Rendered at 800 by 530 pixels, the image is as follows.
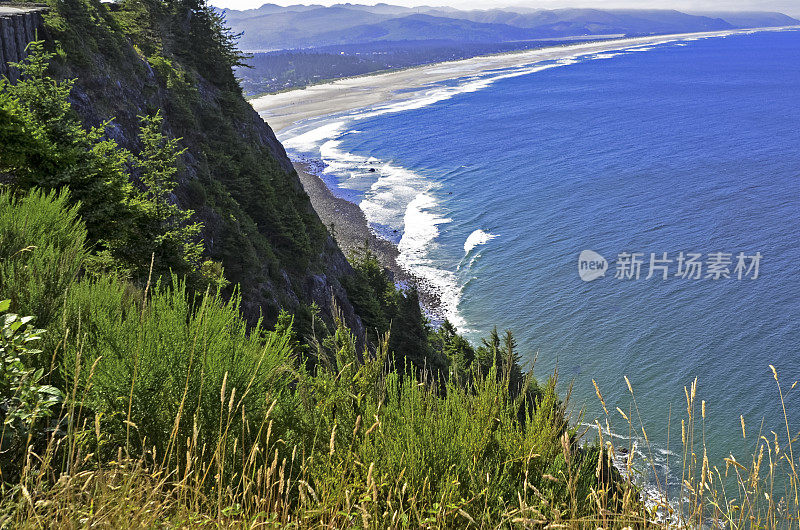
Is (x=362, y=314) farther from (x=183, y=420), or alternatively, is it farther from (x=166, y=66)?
(x=183, y=420)

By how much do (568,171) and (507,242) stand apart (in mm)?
23342

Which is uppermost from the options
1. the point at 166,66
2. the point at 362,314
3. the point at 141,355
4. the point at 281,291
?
the point at 166,66

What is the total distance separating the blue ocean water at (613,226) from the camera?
92.9ft

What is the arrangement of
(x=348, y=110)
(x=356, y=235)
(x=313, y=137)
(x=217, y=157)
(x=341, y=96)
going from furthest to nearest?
(x=341, y=96)
(x=348, y=110)
(x=313, y=137)
(x=356, y=235)
(x=217, y=157)

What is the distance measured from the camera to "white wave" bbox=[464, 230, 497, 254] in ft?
151

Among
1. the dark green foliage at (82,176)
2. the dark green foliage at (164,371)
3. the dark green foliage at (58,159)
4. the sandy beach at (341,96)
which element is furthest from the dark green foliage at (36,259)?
the sandy beach at (341,96)

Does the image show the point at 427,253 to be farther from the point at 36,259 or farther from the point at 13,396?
the point at 13,396

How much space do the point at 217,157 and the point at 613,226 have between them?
36292 millimetres

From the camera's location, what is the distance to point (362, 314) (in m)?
25.9

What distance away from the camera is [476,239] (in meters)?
47.3

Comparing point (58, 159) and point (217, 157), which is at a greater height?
point (58, 159)

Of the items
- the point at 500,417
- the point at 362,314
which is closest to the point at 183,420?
the point at 500,417

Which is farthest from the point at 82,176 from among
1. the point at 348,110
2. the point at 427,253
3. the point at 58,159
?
the point at 348,110

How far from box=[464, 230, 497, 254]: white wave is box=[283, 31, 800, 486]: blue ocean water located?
231 mm
